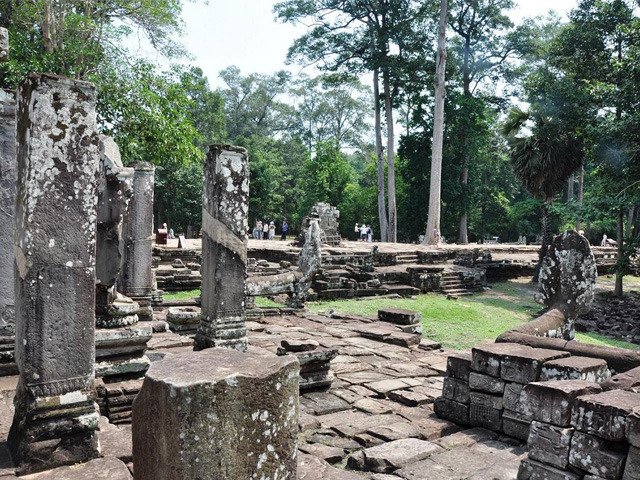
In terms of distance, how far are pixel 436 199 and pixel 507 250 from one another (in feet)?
18.4

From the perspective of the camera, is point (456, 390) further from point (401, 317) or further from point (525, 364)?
point (401, 317)

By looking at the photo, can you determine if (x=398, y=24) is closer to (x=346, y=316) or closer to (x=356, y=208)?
(x=356, y=208)

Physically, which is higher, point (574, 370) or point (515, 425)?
point (574, 370)

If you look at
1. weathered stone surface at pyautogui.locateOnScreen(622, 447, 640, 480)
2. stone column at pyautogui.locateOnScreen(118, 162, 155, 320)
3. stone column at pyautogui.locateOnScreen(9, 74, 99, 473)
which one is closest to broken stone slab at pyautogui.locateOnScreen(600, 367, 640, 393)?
weathered stone surface at pyautogui.locateOnScreen(622, 447, 640, 480)

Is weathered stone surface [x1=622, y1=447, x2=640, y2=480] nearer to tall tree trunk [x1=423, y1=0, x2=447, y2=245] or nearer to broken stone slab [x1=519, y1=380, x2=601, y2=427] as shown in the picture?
broken stone slab [x1=519, y1=380, x2=601, y2=427]

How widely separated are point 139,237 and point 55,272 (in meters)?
5.32

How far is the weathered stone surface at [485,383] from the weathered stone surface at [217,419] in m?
3.53

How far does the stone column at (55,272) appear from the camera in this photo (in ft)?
9.78

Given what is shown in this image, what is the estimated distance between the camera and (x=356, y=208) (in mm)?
42125

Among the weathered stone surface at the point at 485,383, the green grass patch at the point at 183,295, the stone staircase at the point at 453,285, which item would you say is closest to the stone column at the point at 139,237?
the green grass patch at the point at 183,295

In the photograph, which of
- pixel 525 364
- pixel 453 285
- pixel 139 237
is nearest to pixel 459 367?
pixel 525 364

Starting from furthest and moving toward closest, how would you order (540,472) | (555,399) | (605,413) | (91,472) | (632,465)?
(555,399) → (540,472) → (605,413) → (632,465) → (91,472)

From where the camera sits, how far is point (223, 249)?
19.5 feet

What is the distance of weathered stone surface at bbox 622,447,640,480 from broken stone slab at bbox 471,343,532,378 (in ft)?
6.02
